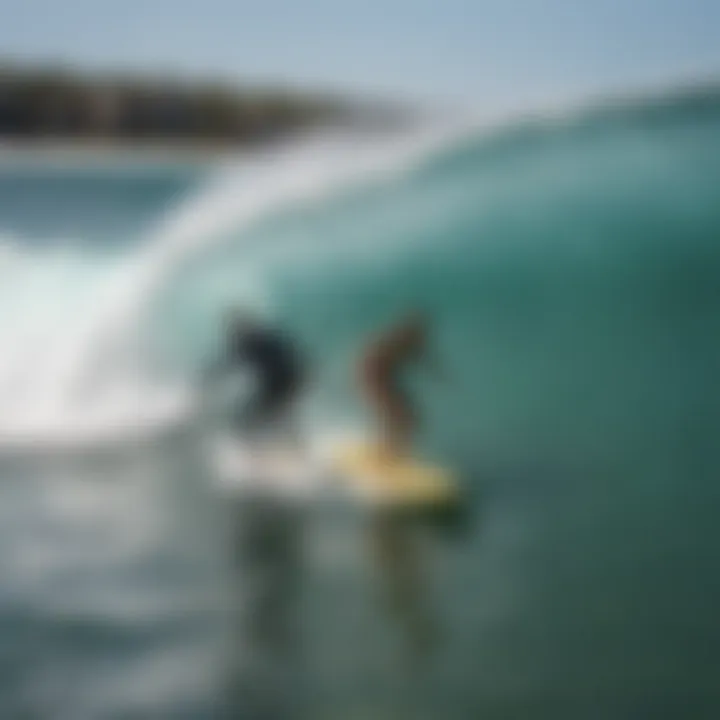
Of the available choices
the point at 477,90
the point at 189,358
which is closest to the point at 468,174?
the point at 477,90

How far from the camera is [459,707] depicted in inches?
50.0

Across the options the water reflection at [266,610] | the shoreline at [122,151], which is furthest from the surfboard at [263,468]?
the shoreline at [122,151]

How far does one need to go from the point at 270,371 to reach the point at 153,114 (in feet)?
1.01

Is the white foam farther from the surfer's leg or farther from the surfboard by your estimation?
the surfer's leg

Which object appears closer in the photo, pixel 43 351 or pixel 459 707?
pixel 459 707

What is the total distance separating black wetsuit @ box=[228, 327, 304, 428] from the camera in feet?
4.36

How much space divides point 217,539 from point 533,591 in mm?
323

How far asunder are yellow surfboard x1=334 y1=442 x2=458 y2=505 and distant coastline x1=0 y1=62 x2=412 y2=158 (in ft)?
1.14

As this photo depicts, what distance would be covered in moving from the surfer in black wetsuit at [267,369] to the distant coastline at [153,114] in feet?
0.64

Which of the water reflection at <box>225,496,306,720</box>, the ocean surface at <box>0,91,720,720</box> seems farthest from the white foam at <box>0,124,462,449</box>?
the water reflection at <box>225,496,306,720</box>

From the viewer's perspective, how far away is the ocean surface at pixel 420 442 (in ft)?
4.21

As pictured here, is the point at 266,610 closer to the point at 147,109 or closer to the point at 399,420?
the point at 399,420

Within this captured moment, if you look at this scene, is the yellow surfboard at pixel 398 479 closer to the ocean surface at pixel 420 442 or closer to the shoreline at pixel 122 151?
the ocean surface at pixel 420 442

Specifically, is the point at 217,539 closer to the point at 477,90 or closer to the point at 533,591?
the point at 533,591
